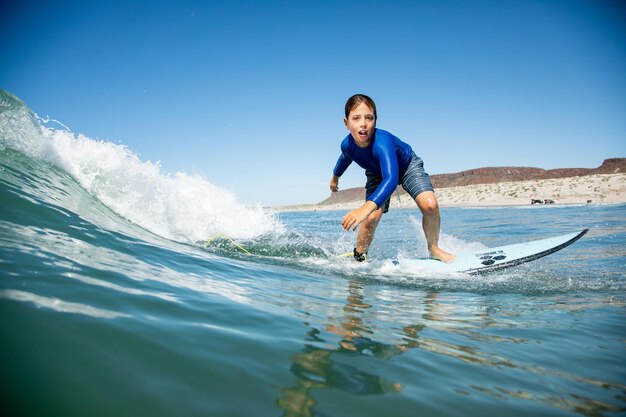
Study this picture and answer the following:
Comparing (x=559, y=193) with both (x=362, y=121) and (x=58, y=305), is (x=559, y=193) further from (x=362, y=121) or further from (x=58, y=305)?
(x=58, y=305)

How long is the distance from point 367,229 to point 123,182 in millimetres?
5324

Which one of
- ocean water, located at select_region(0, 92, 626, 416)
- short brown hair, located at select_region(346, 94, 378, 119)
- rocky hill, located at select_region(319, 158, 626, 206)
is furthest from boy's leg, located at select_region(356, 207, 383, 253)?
rocky hill, located at select_region(319, 158, 626, 206)

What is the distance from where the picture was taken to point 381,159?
4039 millimetres

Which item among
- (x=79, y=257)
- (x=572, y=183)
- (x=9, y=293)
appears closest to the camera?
(x=9, y=293)

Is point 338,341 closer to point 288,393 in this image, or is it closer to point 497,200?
point 288,393

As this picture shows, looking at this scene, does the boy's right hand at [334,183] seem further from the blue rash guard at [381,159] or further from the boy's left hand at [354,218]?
the boy's left hand at [354,218]

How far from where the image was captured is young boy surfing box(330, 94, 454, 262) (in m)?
3.97

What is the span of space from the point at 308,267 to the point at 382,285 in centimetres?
142

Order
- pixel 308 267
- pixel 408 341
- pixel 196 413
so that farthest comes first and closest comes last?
1. pixel 308 267
2. pixel 408 341
3. pixel 196 413

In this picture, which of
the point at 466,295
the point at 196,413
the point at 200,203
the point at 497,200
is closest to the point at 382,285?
the point at 466,295

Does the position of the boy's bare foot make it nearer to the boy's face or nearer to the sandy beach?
the boy's face

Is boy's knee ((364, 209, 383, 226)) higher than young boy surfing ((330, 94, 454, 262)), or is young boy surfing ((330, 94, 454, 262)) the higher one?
young boy surfing ((330, 94, 454, 262))

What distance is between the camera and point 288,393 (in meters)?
1.13

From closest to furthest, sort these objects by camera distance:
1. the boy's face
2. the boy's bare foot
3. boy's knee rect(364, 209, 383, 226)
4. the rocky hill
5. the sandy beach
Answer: the boy's face < the boy's bare foot < boy's knee rect(364, 209, 383, 226) < the sandy beach < the rocky hill
